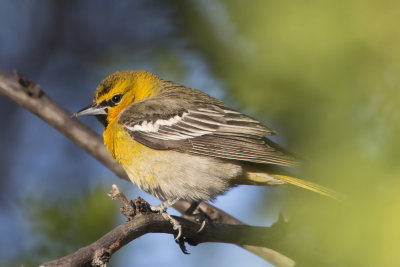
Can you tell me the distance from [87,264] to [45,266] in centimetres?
28

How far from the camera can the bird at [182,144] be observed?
12.0 feet

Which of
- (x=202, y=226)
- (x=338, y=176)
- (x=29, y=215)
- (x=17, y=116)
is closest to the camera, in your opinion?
(x=338, y=176)

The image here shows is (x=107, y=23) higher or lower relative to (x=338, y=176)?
higher

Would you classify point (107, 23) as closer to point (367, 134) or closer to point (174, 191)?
point (174, 191)

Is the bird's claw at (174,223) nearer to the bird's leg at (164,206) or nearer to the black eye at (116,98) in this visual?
the bird's leg at (164,206)

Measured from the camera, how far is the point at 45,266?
5.16 ft

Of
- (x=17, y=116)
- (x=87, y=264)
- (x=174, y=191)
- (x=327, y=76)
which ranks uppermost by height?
(x=17, y=116)

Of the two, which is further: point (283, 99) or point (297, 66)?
point (283, 99)

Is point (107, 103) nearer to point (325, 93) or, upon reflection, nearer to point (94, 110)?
point (94, 110)

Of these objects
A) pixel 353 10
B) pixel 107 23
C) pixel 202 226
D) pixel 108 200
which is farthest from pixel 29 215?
pixel 107 23

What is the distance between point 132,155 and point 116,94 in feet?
2.60

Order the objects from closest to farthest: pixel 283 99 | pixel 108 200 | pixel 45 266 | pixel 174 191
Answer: pixel 283 99, pixel 45 266, pixel 108 200, pixel 174 191

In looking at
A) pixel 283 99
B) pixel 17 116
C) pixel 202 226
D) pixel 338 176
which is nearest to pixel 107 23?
pixel 17 116

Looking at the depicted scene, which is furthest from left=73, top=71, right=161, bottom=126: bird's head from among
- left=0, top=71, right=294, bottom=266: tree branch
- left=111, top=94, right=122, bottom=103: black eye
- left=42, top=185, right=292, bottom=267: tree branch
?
left=42, top=185, right=292, bottom=267: tree branch
